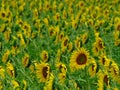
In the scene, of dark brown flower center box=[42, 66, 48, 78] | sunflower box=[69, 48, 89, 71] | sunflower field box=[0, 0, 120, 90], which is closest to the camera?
sunflower field box=[0, 0, 120, 90]

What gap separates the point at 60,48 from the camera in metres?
8.00

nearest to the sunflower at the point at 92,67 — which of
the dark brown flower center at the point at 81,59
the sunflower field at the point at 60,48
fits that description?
the sunflower field at the point at 60,48

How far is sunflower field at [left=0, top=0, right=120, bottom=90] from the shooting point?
5.15m

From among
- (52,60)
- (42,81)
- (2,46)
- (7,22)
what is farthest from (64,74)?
(7,22)

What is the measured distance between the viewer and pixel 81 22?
9.85m

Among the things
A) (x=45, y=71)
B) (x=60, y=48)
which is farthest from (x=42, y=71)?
(x=60, y=48)

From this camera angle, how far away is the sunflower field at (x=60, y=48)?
5148mm

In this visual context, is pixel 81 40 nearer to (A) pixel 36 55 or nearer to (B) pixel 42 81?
(A) pixel 36 55

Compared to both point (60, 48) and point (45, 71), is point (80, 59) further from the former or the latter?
point (60, 48)

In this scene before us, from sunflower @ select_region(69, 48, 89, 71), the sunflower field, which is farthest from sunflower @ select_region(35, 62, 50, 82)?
sunflower @ select_region(69, 48, 89, 71)

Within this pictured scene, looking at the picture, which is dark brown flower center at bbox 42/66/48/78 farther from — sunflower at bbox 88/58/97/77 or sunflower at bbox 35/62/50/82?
sunflower at bbox 88/58/97/77

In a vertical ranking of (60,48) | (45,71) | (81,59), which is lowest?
(45,71)

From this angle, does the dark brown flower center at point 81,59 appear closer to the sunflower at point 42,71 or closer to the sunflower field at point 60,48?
the sunflower field at point 60,48

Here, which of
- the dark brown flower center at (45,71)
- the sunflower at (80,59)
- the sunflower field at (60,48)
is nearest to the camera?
the sunflower field at (60,48)
